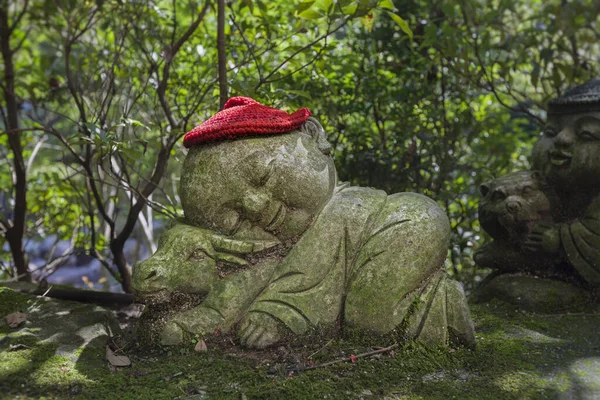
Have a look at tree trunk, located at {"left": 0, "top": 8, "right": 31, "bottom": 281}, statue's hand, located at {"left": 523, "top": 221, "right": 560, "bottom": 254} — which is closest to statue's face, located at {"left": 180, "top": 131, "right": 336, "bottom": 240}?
statue's hand, located at {"left": 523, "top": 221, "right": 560, "bottom": 254}

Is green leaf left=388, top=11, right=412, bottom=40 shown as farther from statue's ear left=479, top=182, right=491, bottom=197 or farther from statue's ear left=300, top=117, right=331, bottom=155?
statue's ear left=479, top=182, right=491, bottom=197

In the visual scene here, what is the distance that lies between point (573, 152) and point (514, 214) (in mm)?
502

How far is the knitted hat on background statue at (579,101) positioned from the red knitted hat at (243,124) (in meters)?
1.74

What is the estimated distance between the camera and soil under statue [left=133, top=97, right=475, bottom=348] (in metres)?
2.69

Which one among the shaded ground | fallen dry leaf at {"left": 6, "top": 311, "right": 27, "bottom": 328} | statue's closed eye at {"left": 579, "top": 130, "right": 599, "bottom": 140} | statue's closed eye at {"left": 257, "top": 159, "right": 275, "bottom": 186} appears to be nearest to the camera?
the shaded ground

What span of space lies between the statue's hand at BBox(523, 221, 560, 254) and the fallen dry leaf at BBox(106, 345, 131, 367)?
2.46 meters

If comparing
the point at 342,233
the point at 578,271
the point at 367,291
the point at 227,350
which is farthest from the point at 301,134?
the point at 578,271

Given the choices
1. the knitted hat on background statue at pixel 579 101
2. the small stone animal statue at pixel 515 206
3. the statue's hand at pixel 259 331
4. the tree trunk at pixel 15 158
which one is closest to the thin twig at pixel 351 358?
the statue's hand at pixel 259 331

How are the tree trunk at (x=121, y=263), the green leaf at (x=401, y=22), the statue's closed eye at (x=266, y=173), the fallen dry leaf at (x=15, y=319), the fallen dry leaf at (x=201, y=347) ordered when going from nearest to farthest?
the fallen dry leaf at (x=201, y=347)
the statue's closed eye at (x=266, y=173)
the fallen dry leaf at (x=15, y=319)
the green leaf at (x=401, y=22)
the tree trunk at (x=121, y=263)

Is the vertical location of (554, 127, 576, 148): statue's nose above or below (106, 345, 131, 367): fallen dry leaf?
above

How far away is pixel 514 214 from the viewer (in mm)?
3568

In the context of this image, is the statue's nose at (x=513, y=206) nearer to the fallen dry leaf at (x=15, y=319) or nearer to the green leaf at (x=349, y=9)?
the green leaf at (x=349, y=9)

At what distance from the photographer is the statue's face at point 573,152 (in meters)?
3.40

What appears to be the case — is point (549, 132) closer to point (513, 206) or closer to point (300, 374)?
point (513, 206)
